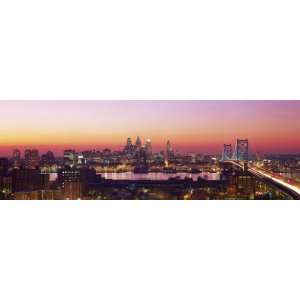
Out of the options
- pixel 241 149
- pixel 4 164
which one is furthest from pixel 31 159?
pixel 241 149

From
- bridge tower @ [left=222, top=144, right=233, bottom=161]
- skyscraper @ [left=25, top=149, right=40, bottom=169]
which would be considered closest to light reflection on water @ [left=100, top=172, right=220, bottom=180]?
bridge tower @ [left=222, top=144, right=233, bottom=161]

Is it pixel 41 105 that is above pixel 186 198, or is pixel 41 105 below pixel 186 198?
above

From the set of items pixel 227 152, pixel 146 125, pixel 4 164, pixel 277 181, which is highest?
pixel 146 125

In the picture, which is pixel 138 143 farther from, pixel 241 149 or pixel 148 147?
pixel 241 149

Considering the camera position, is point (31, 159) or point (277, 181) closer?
point (277, 181)

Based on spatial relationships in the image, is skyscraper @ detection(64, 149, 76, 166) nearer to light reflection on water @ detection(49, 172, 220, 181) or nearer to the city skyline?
the city skyline
